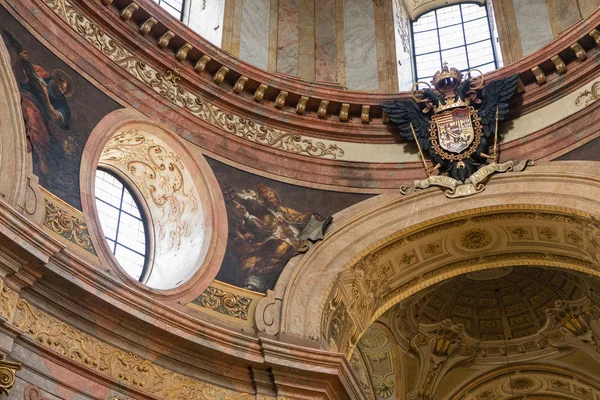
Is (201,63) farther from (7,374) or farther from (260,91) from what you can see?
(7,374)

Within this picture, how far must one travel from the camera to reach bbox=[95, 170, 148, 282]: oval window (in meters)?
13.6

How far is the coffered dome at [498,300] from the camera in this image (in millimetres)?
18906

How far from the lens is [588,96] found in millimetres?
14977

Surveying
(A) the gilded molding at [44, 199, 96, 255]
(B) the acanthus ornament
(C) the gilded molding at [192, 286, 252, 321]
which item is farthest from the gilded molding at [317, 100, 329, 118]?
(A) the gilded molding at [44, 199, 96, 255]

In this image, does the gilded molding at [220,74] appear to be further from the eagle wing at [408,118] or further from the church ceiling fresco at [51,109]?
the eagle wing at [408,118]

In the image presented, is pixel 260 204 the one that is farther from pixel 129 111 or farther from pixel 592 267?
pixel 592 267

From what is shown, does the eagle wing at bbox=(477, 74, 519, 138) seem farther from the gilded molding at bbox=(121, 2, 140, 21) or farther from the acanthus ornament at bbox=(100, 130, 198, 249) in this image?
the gilded molding at bbox=(121, 2, 140, 21)

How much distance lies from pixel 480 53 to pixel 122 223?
28.2 feet

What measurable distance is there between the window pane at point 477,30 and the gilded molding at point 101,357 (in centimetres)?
968

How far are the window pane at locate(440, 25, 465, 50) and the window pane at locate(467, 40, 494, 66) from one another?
1.16 feet

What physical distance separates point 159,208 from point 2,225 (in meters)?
4.43

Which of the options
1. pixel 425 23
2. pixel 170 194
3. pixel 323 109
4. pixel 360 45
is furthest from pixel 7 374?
pixel 425 23

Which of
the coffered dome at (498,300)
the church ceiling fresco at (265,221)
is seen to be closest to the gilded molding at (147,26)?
the church ceiling fresco at (265,221)

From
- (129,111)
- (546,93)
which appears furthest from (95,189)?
(546,93)
